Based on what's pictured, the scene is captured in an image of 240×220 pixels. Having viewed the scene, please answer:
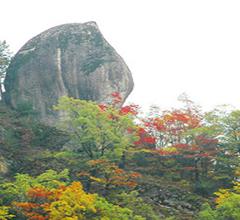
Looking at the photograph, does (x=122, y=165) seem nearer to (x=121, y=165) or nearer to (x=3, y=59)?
(x=121, y=165)

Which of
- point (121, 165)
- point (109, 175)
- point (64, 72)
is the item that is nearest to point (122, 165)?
point (121, 165)

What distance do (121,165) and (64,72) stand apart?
16.9 metres

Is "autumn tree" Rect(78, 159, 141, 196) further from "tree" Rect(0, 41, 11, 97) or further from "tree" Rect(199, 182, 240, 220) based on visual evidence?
"tree" Rect(0, 41, 11, 97)

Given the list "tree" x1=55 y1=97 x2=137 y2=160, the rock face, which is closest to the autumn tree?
"tree" x1=55 y1=97 x2=137 y2=160

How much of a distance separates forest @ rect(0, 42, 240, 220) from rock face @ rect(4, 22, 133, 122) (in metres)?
6.69

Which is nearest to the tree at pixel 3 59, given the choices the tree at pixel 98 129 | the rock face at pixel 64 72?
the rock face at pixel 64 72

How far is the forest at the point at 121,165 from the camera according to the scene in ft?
73.0

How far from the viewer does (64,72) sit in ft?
161

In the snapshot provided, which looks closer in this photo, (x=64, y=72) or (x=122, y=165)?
(x=122, y=165)

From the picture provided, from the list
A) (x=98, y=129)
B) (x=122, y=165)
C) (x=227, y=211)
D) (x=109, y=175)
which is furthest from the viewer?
(x=122, y=165)

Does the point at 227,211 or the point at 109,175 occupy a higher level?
the point at 109,175

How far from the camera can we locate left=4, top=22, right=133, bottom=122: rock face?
48.1m

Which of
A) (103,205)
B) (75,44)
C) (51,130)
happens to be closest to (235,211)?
(103,205)

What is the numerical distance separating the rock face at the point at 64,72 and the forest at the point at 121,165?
6.69 meters
